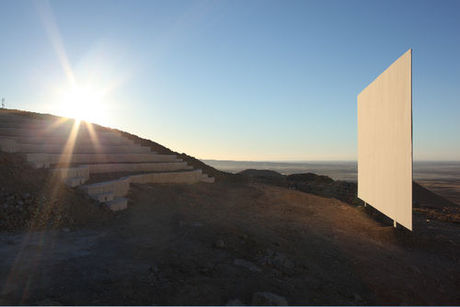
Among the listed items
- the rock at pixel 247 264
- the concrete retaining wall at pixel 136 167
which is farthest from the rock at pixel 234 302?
the concrete retaining wall at pixel 136 167

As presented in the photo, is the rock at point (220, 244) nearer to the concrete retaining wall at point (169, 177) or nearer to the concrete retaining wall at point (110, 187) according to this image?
the concrete retaining wall at point (110, 187)

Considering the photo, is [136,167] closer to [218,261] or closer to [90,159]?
[90,159]

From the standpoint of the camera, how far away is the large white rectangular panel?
606cm

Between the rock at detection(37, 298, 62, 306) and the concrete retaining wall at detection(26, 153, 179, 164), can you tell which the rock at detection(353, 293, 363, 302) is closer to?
the rock at detection(37, 298, 62, 306)

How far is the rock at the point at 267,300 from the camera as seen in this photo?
3.08 metres

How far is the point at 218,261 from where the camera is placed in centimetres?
419

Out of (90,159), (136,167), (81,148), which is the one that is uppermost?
(81,148)

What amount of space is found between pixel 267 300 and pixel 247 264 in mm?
1134

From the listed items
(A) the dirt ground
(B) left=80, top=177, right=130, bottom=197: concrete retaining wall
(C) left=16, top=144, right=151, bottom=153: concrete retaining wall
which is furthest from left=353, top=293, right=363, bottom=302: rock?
(C) left=16, top=144, right=151, bottom=153: concrete retaining wall

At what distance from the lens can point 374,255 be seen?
17.8ft

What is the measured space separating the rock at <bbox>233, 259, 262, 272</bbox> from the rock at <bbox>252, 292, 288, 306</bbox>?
85 cm

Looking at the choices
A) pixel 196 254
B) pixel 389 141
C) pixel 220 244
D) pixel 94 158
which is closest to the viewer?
pixel 196 254

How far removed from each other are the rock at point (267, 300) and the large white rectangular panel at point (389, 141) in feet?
14.0

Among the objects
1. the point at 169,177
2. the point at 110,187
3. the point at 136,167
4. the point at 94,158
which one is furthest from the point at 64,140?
the point at 110,187
